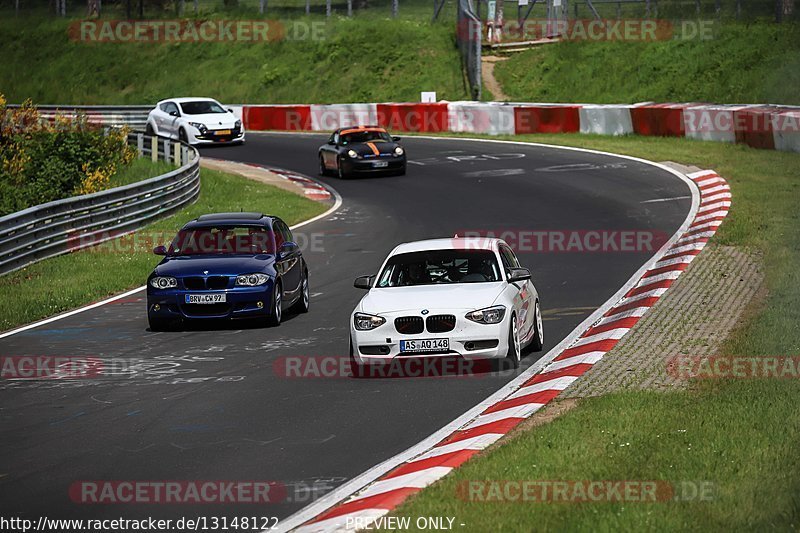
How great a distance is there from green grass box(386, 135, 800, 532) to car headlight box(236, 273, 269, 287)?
5.98 m

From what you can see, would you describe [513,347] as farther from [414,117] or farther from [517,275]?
[414,117]

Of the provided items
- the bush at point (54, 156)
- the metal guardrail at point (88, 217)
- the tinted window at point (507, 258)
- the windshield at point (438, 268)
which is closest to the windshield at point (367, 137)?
the metal guardrail at point (88, 217)

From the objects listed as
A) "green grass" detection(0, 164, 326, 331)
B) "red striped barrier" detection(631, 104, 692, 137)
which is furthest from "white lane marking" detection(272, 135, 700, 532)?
"red striped barrier" detection(631, 104, 692, 137)

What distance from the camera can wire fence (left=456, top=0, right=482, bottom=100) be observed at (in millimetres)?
53969

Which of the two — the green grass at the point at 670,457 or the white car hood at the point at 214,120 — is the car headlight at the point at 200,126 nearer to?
the white car hood at the point at 214,120

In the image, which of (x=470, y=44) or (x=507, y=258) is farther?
(x=470, y=44)

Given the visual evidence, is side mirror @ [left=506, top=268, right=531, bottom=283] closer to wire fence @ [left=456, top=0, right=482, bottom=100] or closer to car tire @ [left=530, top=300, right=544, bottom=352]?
car tire @ [left=530, top=300, right=544, bottom=352]

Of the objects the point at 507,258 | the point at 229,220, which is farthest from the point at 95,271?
the point at 507,258

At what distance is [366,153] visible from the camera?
3662cm

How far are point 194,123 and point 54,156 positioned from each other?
941cm

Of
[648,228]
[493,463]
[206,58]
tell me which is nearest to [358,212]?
[648,228]

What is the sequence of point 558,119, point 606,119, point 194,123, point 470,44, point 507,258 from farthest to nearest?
point 470,44, point 194,123, point 558,119, point 606,119, point 507,258

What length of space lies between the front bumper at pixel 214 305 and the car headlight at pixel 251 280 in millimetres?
56

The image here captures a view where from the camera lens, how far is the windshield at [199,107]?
4625cm
